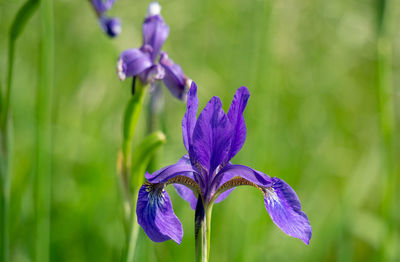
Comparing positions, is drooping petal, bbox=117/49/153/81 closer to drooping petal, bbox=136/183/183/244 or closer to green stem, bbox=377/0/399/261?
drooping petal, bbox=136/183/183/244

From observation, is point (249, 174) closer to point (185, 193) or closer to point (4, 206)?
point (185, 193)

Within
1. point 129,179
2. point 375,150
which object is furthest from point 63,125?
point 375,150

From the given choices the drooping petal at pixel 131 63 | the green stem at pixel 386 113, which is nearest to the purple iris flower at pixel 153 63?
the drooping petal at pixel 131 63

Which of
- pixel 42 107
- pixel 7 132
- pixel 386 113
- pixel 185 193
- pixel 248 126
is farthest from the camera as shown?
pixel 248 126

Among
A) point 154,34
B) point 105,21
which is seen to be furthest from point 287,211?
point 105,21

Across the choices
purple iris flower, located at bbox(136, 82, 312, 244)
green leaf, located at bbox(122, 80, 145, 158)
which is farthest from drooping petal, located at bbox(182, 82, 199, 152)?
green leaf, located at bbox(122, 80, 145, 158)

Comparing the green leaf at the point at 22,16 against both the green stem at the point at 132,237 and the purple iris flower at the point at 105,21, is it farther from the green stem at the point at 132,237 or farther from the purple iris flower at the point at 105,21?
the green stem at the point at 132,237
